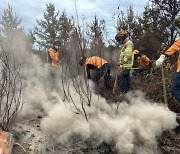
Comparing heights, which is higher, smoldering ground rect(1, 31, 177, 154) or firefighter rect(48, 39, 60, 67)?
firefighter rect(48, 39, 60, 67)

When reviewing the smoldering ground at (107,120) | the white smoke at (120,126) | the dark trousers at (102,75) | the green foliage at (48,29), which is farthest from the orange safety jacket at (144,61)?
the green foliage at (48,29)

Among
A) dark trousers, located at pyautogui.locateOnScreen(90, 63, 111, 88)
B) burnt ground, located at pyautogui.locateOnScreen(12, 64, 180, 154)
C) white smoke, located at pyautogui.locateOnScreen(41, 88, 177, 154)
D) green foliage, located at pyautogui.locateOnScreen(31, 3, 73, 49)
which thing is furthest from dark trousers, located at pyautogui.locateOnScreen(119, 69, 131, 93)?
green foliage, located at pyautogui.locateOnScreen(31, 3, 73, 49)

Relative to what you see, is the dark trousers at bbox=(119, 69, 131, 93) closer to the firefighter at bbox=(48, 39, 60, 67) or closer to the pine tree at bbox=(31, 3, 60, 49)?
the firefighter at bbox=(48, 39, 60, 67)

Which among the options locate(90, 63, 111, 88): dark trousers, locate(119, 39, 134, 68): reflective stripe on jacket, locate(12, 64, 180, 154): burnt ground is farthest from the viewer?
locate(90, 63, 111, 88): dark trousers

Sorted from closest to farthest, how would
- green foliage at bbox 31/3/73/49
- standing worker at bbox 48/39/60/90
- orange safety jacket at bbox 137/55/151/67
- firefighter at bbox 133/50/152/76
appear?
firefighter at bbox 133/50/152/76 → standing worker at bbox 48/39/60/90 → orange safety jacket at bbox 137/55/151/67 → green foliage at bbox 31/3/73/49

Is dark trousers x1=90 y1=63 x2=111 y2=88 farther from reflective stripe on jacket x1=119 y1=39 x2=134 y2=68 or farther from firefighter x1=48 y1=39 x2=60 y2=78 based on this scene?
firefighter x1=48 y1=39 x2=60 y2=78

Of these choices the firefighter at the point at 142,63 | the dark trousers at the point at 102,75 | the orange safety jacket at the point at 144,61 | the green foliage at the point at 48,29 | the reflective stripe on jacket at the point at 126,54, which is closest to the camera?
the reflective stripe on jacket at the point at 126,54

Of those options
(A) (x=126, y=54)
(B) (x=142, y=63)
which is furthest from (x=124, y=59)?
(B) (x=142, y=63)

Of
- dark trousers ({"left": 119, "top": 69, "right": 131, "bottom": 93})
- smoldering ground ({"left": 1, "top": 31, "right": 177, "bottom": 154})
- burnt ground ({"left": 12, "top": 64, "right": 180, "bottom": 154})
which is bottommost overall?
burnt ground ({"left": 12, "top": 64, "right": 180, "bottom": 154})

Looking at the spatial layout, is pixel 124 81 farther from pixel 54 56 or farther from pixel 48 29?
pixel 48 29

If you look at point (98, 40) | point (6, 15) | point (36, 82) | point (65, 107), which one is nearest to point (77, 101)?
point (65, 107)

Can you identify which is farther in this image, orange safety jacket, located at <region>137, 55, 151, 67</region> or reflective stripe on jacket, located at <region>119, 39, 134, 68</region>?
orange safety jacket, located at <region>137, 55, 151, 67</region>

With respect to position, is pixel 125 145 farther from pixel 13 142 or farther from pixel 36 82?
pixel 36 82

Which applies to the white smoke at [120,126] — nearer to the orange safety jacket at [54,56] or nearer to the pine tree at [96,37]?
the pine tree at [96,37]
